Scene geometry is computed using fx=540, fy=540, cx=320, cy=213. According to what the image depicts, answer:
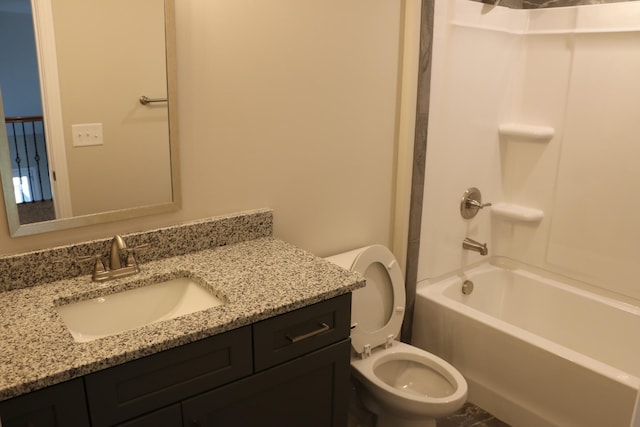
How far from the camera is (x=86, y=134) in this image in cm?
157

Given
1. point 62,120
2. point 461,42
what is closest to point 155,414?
point 62,120

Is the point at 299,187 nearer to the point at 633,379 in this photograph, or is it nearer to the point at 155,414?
the point at 155,414

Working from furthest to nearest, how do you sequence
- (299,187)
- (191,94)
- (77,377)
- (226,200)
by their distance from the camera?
(299,187) < (226,200) < (191,94) < (77,377)

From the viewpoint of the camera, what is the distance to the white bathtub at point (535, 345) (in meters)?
2.07

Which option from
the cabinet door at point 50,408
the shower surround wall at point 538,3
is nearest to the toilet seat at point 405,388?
the cabinet door at point 50,408

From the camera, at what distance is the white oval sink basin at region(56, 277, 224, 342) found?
1492mm

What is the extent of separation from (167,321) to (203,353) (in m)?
0.12

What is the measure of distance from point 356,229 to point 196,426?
1.15m

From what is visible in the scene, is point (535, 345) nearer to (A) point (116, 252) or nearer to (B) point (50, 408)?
(A) point (116, 252)

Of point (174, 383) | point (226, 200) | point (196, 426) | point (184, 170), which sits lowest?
point (196, 426)

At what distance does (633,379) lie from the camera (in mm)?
1977

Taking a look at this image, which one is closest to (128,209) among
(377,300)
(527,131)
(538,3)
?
(377,300)

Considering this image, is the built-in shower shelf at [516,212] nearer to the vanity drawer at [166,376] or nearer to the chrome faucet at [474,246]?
the chrome faucet at [474,246]

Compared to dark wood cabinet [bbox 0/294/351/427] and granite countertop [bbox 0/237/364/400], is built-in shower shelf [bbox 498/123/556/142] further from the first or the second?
dark wood cabinet [bbox 0/294/351/427]
